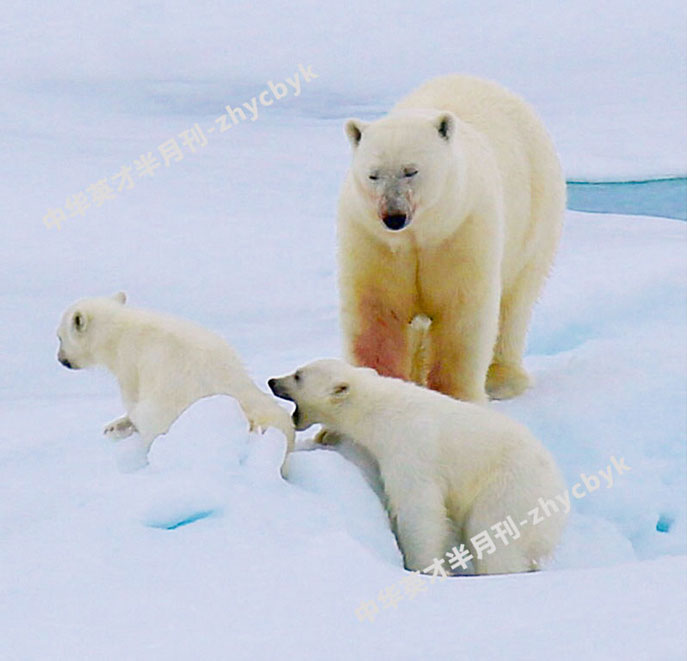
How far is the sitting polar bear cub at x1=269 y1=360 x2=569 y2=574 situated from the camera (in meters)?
2.53

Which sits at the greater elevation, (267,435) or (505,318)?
(267,435)

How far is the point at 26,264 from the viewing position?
5.29 meters

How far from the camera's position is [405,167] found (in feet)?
9.18

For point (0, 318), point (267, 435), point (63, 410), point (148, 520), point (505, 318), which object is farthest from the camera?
point (0, 318)

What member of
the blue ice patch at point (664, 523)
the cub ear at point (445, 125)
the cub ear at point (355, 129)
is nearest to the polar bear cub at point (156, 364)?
the cub ear at point (355, 129)

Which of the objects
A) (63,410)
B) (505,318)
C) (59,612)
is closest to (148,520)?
(59,612)

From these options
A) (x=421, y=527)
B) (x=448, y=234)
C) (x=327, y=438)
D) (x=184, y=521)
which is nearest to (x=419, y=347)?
(x=448, y=234)

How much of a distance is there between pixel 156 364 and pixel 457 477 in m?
0.83

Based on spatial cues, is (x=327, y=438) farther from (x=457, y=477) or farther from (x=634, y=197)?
(x=634, y=197)

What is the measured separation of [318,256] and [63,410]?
2601mm

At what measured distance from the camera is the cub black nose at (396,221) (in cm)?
276

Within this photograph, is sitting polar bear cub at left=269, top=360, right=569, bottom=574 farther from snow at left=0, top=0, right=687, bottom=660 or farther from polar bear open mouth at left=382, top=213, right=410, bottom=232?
polar bear open mouth at left=382, top=213, right=410, bottom=232

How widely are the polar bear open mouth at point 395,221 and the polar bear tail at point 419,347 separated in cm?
56

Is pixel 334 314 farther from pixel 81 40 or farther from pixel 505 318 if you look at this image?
pixel 81 40
